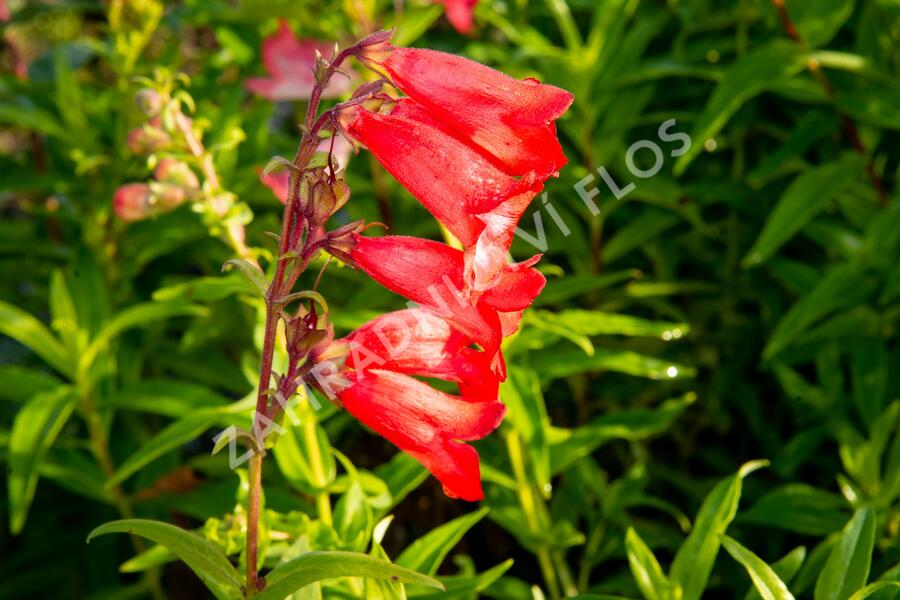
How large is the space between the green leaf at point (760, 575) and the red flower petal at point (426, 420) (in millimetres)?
373

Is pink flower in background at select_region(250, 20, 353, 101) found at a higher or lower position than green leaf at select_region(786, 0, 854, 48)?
lower

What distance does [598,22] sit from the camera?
246cm

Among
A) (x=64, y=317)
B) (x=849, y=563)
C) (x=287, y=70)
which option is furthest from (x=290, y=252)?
(x=287, y=70)

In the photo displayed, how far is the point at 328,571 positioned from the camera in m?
1.21

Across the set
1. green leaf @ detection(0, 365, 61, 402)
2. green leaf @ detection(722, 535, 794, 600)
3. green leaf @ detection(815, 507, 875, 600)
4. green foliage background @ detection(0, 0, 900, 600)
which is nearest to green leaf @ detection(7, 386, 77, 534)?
green foliage background @ detection(0, 0, 900, 600)

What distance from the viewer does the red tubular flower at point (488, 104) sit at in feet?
3.96

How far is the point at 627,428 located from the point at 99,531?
1198mm

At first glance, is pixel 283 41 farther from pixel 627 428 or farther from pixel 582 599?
pixel 582 599

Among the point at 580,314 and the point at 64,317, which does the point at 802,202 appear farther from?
the point at 64,317

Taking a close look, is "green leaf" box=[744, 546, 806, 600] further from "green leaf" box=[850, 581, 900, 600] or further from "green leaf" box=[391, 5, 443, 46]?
"green leaf" box=[391, 5, 443, 46]

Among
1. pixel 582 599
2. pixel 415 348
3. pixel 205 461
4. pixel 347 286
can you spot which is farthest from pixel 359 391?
pixel 347 286

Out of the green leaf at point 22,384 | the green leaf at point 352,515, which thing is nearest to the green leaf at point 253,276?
the green leaf at point 352,515

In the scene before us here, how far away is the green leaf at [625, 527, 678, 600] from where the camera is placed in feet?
5.17

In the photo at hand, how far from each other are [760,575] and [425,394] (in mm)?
Result: 519
